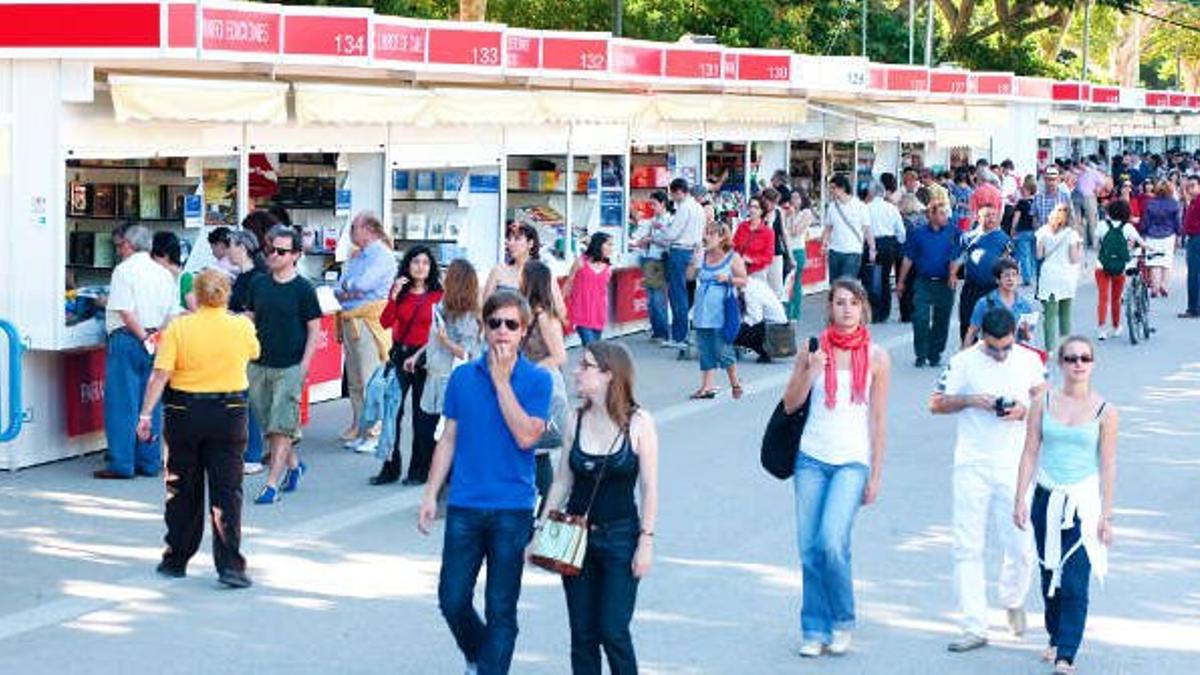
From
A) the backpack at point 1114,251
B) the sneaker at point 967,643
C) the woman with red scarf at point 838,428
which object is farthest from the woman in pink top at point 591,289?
the woman with red scarf at point 838,428

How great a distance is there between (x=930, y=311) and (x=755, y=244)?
69.5 inches

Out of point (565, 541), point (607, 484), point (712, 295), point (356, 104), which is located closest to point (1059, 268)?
point (712, 295)

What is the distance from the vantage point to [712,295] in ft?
58.0

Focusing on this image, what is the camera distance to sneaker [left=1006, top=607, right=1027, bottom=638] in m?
10.2

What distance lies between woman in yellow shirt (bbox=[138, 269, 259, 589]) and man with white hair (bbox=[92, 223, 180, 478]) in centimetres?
305

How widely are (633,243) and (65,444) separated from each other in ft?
31.2

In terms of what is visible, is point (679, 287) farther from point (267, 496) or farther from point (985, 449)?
point (985, 449)

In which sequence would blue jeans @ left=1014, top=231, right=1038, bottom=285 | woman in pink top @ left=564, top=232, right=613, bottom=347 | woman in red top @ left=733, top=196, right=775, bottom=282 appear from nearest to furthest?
woman in pink top @ left=564, top=232, right=613, bottom=347
woman in red top @ left=733, top=196, right=775, bottom=282
blue jeans @ left=1014, top=231, right=1038, bottom=285

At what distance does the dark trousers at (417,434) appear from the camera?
528 inches

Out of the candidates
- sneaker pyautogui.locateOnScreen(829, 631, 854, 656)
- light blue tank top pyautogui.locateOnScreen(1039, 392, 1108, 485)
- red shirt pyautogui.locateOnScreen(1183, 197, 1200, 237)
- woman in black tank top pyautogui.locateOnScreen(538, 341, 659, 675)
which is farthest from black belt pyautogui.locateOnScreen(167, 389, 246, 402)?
red shirt pyautogui.locateOnScreen(1183, 197, 1200, 237)

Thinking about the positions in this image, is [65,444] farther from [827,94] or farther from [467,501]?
[827,94]

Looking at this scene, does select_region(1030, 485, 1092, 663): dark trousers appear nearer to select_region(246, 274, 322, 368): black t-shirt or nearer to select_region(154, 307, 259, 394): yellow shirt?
select_region(154, 307, 259, 394): yellow shirt

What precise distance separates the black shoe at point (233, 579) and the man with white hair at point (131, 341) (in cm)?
318

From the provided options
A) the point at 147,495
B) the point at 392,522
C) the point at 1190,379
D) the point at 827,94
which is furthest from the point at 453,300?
the point at 827,94
